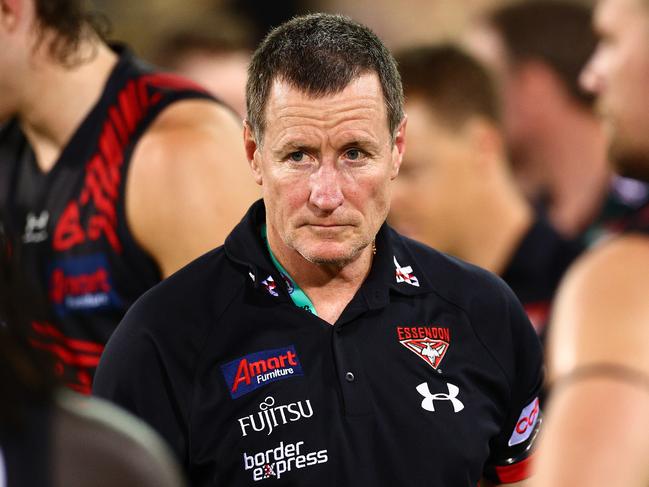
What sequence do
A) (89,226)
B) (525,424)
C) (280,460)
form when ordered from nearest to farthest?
(280,460)
(525,424)
(89,226)

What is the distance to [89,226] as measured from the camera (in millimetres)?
3658

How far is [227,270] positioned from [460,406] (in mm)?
579

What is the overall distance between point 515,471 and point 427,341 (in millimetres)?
409

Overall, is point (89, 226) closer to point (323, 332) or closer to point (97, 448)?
point (323, 332)

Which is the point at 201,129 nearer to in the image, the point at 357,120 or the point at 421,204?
the point at 357,120

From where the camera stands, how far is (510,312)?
293 centimetres

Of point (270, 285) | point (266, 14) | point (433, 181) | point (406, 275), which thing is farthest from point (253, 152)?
point (266, 14)

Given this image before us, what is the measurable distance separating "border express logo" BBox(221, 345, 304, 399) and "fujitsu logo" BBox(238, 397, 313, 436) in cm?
4

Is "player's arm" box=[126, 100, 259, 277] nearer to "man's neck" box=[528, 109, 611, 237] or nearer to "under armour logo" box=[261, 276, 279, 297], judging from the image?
"under armour logo" box=[261, 276, 279, 297]

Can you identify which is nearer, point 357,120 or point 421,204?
point 357,120

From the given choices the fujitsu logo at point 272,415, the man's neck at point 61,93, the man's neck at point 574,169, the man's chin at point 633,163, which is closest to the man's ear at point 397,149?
the fujitsu logo at point 272,415

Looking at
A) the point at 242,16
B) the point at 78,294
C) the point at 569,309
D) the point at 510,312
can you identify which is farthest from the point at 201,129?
the point at 242,16

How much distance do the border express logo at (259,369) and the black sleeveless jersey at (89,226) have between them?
89 cm

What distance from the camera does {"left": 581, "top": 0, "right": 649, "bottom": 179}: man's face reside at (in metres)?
2.01
